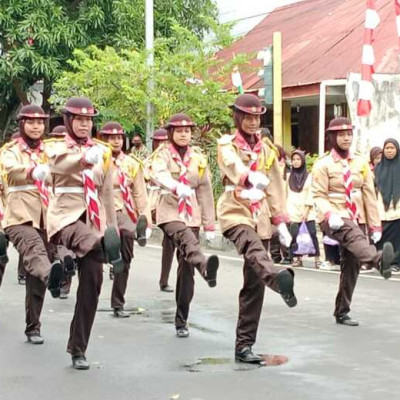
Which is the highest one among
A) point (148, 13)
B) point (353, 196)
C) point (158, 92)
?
point (148, 13)

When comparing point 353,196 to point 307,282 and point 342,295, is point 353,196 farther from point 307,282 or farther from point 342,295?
point 307,282

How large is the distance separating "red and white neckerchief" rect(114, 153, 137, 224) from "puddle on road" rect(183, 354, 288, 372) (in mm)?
3105

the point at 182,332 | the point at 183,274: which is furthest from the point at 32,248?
the point at 182,332

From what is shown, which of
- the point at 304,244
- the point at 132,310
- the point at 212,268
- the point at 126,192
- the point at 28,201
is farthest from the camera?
the point at 304,244

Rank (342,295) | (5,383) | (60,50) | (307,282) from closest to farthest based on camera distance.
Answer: (5,383), (342,295), (307,282), (60,50)

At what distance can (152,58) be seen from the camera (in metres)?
20.8

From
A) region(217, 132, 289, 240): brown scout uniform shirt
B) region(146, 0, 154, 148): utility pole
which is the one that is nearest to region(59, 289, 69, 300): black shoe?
region(217, 132, 289, 240): brown scout uniform shirt

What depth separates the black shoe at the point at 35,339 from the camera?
8.36m

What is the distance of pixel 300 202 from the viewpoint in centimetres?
1409

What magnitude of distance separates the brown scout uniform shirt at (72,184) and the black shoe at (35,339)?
1.21 metres

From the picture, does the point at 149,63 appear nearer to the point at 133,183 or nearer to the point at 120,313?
the point at 133,183

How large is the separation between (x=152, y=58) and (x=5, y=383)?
14.6m

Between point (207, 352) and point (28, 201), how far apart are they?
6.96 ft

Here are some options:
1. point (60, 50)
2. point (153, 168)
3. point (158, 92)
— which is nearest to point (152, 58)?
point (158, 92)
